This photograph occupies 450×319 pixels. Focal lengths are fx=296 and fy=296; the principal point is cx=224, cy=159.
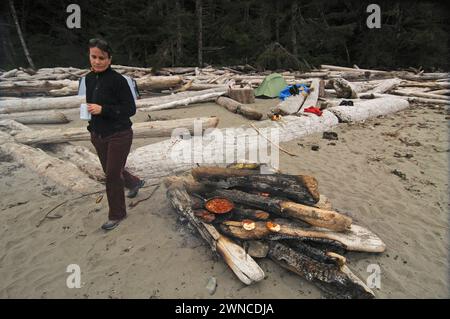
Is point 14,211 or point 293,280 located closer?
point 293,280

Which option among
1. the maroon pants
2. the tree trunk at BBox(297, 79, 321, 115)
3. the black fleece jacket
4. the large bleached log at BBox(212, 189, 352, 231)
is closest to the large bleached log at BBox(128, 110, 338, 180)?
the maroon pants

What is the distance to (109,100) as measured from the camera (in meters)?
3.35

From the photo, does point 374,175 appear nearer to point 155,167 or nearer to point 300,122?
point 300,122

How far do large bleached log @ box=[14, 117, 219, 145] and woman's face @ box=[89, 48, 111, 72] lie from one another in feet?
11.3

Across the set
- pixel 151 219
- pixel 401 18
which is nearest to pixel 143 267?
pixel 151 219

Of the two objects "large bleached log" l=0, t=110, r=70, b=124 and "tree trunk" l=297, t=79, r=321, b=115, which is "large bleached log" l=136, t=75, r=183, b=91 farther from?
"tree trunk" l=297, t=79, r=321, b=115

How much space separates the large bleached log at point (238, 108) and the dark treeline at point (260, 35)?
28.1 feet

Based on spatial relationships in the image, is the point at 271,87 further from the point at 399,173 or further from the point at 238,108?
the point at 399,173

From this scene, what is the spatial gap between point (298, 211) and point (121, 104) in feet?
7.76

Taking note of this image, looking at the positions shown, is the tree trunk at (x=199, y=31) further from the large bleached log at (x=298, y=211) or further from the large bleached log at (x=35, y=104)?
the large bleached log at (x=298, y=211)

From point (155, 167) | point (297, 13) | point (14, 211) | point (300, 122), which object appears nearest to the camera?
point (14, 211)

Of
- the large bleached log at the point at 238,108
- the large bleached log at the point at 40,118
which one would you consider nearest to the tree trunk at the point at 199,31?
the large bleached log at the point at 238,108
